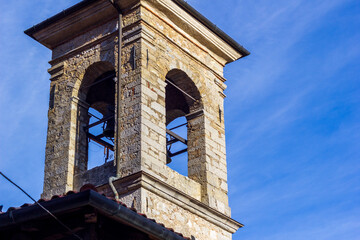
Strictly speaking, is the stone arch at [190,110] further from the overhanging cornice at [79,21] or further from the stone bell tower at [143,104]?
the overhanging cornice at [79,21]

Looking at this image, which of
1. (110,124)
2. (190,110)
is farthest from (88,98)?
(190,110)

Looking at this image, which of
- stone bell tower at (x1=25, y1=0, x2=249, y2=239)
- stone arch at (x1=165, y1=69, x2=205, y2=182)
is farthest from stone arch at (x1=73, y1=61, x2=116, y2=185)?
stone arch at (x1=165, y1=69, x2=205, y2=182)

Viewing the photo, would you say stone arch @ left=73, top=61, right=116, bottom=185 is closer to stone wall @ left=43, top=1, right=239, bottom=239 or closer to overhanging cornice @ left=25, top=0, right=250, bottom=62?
stone wall @ left=43, top=1, right=239, bottom=239

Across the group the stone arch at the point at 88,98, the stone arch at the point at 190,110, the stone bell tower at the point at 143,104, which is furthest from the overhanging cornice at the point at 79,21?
the stone arch at the point at 190,110

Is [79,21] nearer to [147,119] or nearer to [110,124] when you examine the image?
[110,124]

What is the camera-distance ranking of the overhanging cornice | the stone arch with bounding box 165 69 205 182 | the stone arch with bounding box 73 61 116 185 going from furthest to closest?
1. the overhanging cornice
2. the stone arch with bounding box 165 69 205 182
3. the stone arch with bounding box 73 61 116 185

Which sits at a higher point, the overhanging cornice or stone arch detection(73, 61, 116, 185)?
the overhanging cornice

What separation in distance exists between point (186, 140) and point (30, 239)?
6.12 m

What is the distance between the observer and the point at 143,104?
12.6 metres

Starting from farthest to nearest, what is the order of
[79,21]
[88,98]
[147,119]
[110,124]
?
1. [88,98]
2. [79,21]
3. [110,124]
4. [147,119]

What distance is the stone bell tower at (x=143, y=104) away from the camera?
12.3m

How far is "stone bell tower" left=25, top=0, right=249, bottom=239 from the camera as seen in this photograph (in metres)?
12.3

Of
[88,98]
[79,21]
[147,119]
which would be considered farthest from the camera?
[88,98]

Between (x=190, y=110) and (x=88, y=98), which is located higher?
(x=88, y=98)
